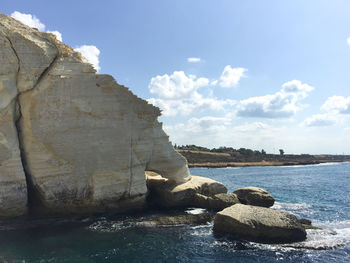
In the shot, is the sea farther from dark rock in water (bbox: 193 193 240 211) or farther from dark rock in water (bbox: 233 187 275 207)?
dark rock in water (bbox: 193 193 240 211)

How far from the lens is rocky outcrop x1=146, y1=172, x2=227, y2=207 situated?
2392 cm

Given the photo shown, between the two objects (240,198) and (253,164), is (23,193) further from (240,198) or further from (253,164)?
(253,164)

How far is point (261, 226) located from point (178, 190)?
30.4ft

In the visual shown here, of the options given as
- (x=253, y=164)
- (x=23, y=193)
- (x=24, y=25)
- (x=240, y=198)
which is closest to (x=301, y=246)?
(x=240, y=198)

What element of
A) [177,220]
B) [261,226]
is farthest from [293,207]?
[177,220]

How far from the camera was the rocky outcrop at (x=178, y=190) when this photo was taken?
23922 mm

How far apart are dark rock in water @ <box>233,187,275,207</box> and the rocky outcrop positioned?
191 centimetres

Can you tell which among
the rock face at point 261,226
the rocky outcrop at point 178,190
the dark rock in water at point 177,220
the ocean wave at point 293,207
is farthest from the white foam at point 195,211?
the ocean wave at point 293,207

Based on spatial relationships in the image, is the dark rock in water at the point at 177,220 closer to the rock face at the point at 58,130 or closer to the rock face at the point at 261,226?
the rock face at the point at 261,226

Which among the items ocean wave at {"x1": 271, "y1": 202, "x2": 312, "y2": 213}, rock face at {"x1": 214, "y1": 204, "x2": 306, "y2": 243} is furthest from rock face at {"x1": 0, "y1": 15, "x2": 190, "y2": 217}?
ocean wave at {"x1": 271, "y1": 202, "x2": 312, "y2": 213}

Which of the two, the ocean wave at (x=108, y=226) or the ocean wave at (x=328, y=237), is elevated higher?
the ocean wave at (x=328, y=237)

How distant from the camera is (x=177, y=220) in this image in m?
19.4

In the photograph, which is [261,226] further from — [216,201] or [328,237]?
[216,201]

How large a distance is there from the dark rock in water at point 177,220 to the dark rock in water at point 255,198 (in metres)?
5.87
